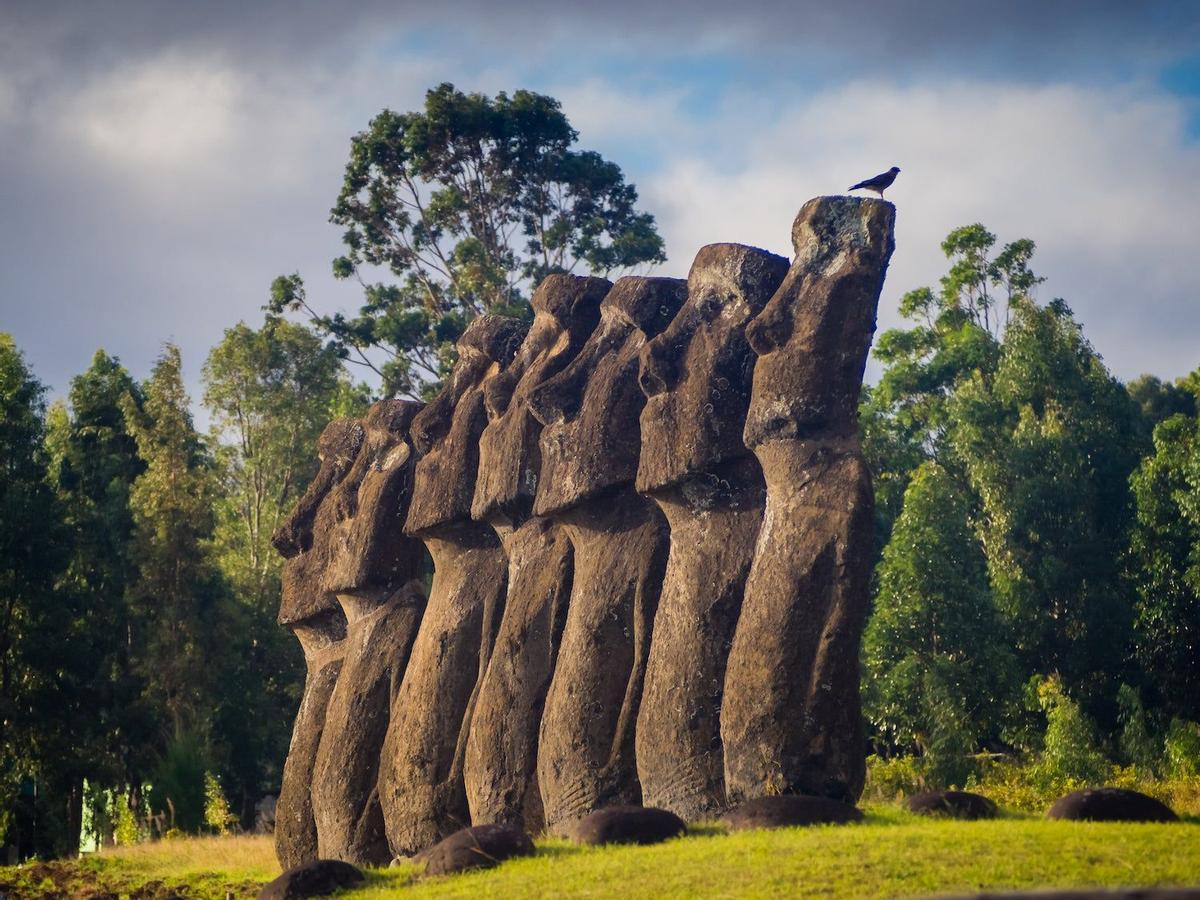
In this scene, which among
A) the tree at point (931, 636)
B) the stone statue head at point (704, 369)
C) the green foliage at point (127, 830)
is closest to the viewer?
the stone statue head at point (704, 369)

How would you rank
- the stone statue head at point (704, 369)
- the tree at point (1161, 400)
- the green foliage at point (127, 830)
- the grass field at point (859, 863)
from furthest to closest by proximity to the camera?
1. the tree at point (1161, 400)
2. the green foliage at point (127, 830)
3. the stone statue head at point (704, 369)
4. the grass field at point (859, 863)

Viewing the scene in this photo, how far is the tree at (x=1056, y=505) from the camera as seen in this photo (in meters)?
24.0

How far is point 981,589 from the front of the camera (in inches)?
933

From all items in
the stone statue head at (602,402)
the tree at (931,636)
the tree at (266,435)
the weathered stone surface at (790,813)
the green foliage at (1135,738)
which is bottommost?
the weathered stone surface at (790,813)

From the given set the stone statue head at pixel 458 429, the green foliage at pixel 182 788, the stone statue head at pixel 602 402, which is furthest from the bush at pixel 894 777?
the green foliage at pixel 182 788

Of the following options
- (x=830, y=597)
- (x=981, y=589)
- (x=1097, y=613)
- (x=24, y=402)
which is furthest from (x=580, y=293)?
(x=24, y=402)

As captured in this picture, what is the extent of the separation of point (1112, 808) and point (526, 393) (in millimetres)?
6399

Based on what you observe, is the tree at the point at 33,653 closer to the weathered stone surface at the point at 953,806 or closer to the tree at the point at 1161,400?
the weathered stone surface at the point at 953,806

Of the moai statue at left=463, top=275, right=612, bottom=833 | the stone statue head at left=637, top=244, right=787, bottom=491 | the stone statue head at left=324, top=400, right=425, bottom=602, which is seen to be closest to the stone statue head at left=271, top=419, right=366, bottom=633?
the stone statue head at left=324, top=400, right=425, bottom=602

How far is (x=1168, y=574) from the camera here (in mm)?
22844

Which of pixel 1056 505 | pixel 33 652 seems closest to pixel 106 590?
pixel 33 652

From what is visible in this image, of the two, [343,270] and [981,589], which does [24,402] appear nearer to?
[343,270]

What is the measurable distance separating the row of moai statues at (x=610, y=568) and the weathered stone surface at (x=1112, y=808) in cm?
163

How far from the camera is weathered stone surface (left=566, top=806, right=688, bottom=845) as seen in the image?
11.1 meters
